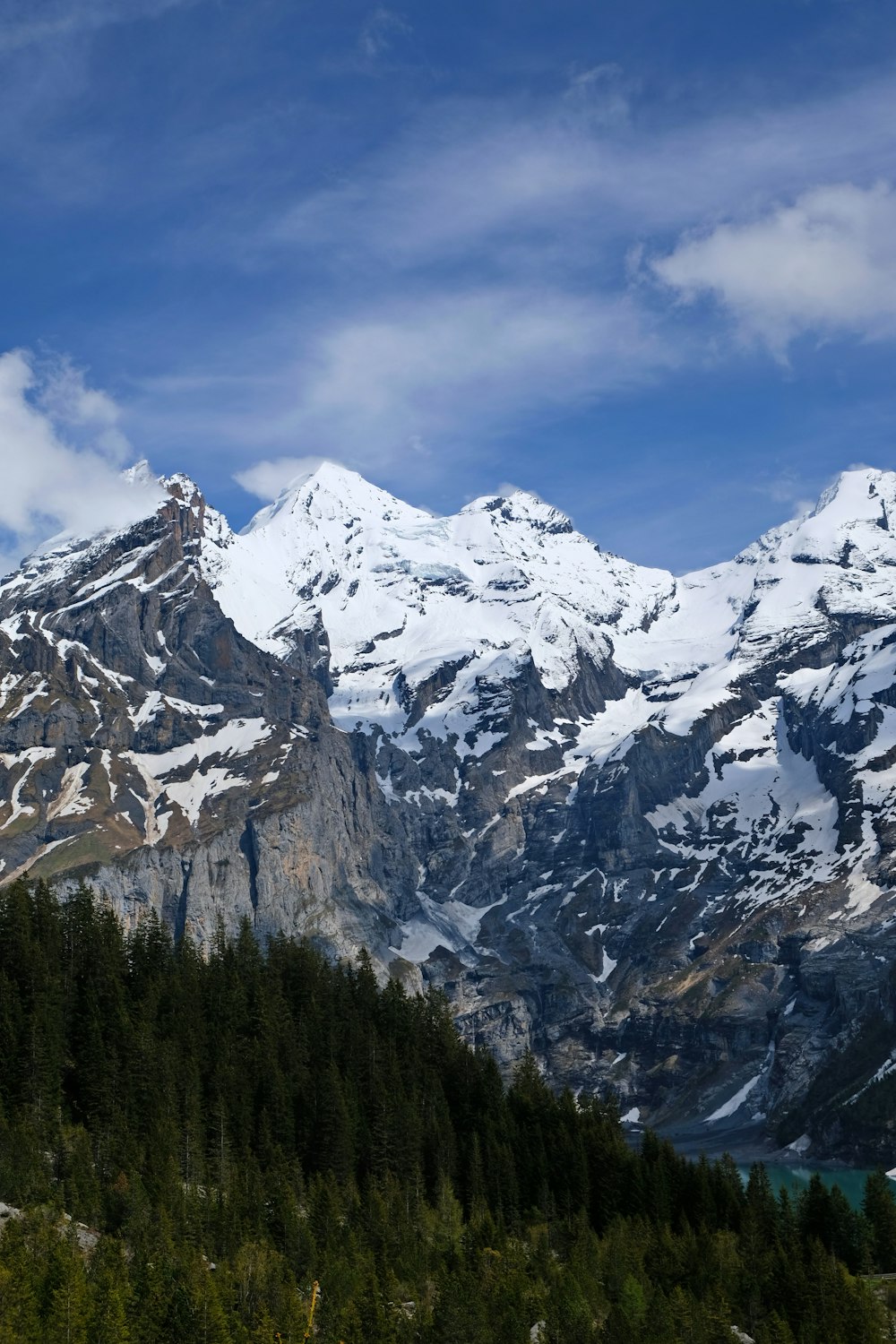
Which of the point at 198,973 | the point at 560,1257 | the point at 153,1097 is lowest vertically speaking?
the point at 560,1257

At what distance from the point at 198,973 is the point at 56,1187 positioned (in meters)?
61.3

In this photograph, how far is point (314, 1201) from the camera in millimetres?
155250

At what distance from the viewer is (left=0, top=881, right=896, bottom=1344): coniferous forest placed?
A: 121688mm

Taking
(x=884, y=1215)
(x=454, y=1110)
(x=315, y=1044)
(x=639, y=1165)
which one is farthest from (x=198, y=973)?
(x=884, y=1215)

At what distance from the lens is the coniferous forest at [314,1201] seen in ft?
399

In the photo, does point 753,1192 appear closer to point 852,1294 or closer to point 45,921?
point 852,1294

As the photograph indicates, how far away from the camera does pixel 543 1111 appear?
198000 millimetres

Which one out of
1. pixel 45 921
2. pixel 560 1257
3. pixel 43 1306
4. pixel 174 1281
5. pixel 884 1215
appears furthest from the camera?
pixel 45 921

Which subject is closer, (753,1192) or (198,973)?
(753,1192)

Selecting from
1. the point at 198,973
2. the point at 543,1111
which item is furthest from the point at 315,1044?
the point at 543,1111

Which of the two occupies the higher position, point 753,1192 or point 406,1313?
point 753,1192

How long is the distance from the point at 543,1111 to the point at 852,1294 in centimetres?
6294

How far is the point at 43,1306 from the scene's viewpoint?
110 metres

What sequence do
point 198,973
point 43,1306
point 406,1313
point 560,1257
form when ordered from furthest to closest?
1. point 198,973
2. point 560,1257
3. point 406,1313
4. point 43,1306
